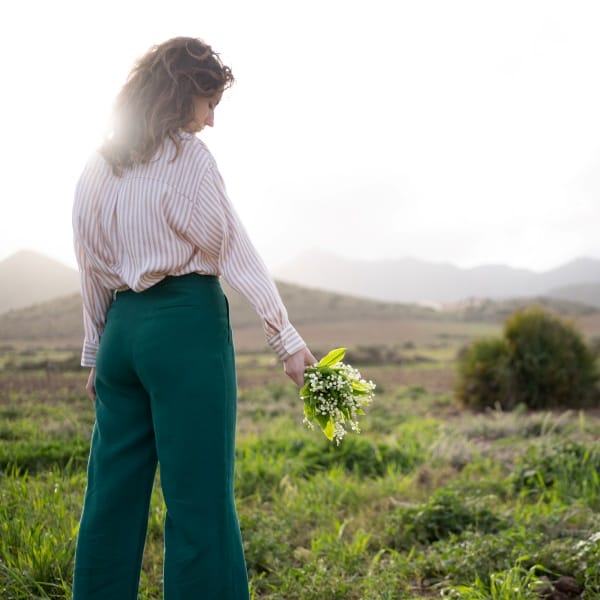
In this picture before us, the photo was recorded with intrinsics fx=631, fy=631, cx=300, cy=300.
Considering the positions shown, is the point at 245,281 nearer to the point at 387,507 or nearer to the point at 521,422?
the point at 387,507

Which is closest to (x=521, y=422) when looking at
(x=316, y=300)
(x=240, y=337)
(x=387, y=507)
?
(x=387, y=507)

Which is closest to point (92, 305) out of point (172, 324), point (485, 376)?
point (172, 324)

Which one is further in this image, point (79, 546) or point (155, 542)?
A: point (155, 542)

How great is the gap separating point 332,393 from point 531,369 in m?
6.86

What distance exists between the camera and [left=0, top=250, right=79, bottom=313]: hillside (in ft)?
18.2

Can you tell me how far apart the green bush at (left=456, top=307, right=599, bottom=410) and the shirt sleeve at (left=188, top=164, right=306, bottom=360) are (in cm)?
694

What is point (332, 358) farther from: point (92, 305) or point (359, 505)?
point (359, 505)

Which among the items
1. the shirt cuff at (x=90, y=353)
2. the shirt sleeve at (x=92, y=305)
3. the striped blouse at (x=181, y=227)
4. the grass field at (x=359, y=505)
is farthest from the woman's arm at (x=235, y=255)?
the grass field at (x=359, y=505)

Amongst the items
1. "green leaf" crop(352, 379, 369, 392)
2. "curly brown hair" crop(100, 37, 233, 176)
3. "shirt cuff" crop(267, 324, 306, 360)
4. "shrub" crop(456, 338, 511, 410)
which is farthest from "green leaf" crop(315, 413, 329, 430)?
"shrub" crop(456, 338, 511, 410)

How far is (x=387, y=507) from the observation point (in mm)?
3656

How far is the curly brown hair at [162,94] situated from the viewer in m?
1.87

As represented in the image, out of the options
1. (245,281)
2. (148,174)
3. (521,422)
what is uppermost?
(148,174)

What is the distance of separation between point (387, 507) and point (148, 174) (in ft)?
8.42

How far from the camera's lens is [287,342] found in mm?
1918
